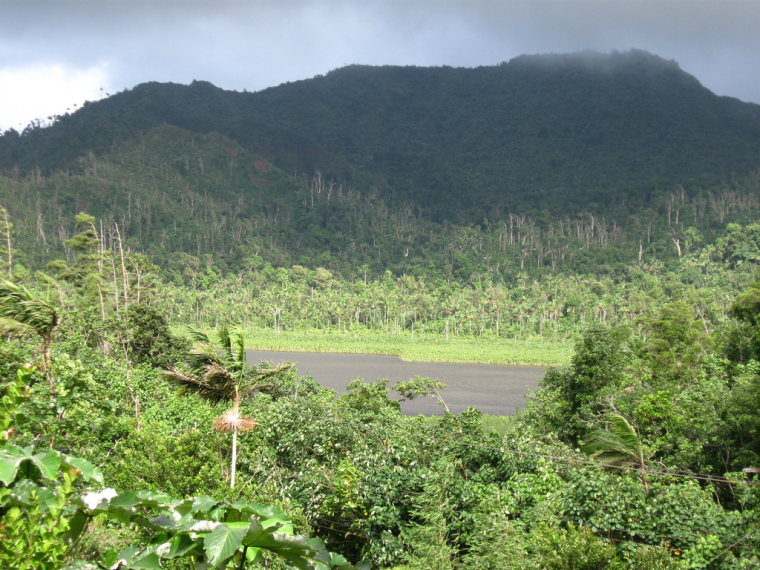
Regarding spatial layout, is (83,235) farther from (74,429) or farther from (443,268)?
(443,268)

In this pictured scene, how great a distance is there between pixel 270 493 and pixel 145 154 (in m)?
199

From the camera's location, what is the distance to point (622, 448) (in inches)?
584

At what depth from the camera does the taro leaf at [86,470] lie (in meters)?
1.97

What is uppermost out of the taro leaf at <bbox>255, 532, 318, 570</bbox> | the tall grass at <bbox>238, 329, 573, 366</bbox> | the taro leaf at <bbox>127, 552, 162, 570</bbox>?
the taro leaf at <bbox>255, 532, 318, 570</bbox>

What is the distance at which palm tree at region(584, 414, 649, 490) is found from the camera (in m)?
14.1

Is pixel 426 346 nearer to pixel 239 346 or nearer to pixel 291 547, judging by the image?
pixel 239 346

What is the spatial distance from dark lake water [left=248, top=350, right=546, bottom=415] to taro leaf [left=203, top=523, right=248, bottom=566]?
3633cm

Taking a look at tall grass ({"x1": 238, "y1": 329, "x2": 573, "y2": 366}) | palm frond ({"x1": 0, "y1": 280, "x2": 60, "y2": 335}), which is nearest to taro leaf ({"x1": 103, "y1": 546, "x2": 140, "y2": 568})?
palm frond ({"x1": 0, "y1": 280, "x2": 60, "y2": 335})

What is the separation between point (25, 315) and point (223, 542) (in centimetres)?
1280

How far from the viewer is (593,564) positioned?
10.1 metres

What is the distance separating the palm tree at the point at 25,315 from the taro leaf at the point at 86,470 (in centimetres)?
1173

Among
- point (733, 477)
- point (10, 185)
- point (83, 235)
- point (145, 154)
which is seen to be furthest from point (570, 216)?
point (733, 477)

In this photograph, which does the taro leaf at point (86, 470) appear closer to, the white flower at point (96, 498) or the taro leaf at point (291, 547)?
the white flower at point (96, 498)

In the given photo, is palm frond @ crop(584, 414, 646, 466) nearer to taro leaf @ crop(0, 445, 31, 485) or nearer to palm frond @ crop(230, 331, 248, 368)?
palm frond @ crop(230, 331, 248, 368)
